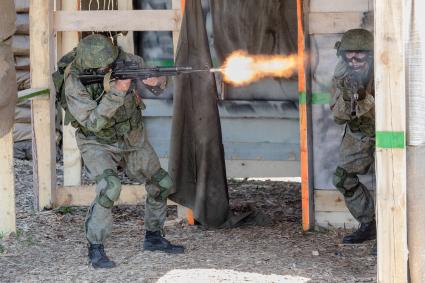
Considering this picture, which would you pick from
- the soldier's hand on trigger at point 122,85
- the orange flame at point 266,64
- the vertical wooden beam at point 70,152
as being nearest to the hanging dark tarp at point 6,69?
the soldier's hand on trigger at point 122,85

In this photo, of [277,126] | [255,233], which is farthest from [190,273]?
[277,126]

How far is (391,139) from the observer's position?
511 cm

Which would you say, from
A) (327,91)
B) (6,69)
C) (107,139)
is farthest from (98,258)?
(327,91)

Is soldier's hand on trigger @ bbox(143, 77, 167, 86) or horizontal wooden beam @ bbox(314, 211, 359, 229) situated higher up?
soldier's hand on trigger @ bbox(143, 77, 167, 86)

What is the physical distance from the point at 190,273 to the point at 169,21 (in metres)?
2.60

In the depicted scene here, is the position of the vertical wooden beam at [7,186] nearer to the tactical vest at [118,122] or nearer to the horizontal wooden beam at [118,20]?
the tactical vest at [118,122]

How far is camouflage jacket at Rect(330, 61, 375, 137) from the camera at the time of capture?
738 cm

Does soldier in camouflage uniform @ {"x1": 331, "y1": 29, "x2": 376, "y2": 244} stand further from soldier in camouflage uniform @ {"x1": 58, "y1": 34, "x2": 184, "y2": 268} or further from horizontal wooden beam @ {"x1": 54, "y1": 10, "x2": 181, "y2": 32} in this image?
horizontal wooden beam @ {"x1": 54, "y1": 10, "x2": 181, "y2": 32}

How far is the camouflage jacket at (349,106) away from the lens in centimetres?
738

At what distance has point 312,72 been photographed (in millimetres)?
8148

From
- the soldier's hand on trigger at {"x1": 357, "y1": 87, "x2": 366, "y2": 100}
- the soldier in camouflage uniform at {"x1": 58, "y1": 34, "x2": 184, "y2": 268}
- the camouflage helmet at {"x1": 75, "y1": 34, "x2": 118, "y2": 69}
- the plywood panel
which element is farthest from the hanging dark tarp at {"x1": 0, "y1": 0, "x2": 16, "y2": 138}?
the soldier's hand on trigger at {"x1": 357, "y1": 87, "x2": 366, "y2": 100}

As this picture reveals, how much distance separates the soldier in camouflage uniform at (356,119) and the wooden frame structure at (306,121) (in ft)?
1.40

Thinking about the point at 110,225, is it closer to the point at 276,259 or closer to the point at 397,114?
the point at 276,259

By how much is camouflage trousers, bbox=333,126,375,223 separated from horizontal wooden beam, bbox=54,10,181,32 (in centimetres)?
192
